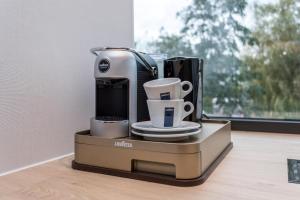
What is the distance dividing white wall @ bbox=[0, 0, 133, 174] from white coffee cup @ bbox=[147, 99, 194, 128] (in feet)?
1.02

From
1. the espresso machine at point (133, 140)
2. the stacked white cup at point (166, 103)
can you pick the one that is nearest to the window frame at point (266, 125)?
the espresso machine at point (133, 140)

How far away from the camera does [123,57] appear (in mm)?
756

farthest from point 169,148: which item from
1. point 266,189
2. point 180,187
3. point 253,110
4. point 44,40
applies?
point 253,110

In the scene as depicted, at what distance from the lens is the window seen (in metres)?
1.32

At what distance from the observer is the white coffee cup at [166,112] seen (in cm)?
71

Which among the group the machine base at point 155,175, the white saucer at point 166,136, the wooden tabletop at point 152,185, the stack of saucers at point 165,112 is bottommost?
the wooden tabletop at point 152,185

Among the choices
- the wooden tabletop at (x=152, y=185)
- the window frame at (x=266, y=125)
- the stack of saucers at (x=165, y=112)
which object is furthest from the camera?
the window frame at (x=266, y=125)

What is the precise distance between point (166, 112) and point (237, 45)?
86 centimetres

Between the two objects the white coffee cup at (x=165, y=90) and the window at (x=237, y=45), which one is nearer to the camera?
the white coffee cup at (x=165, y=90)

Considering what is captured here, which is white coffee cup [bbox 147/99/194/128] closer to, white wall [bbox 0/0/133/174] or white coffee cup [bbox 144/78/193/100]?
white coffee cup [bbox 144/78/193/100]

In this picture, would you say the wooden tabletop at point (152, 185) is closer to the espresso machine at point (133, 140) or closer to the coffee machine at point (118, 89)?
the espresso machine at point (133, 140)

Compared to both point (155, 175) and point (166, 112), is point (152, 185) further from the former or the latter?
point (166, 112)

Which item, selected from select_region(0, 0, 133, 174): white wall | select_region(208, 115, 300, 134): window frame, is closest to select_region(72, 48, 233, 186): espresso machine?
select_region(0, 0, 133, 174): white wall

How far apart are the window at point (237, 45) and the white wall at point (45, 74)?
1.87 feet
